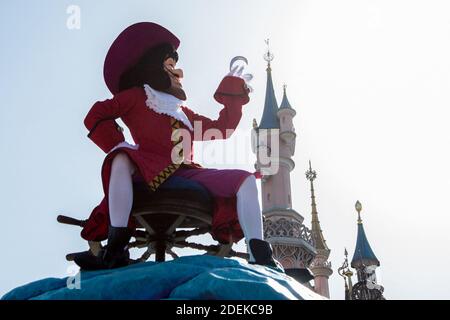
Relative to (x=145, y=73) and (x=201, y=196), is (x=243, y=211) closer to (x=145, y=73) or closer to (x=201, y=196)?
(x=201, y=196)

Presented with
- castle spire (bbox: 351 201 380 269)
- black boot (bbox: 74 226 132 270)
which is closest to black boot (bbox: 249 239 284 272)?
black boot (bbox: 74 226 132 270)

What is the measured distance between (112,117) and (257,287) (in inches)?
75.6

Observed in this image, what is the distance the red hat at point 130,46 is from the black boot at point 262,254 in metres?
1.68

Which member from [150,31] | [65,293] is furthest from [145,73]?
[65,293]

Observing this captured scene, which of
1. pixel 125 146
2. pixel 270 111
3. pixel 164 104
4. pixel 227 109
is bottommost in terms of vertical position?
pixel 125 146

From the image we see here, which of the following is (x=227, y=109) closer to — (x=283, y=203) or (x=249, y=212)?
(x=249, y=212)

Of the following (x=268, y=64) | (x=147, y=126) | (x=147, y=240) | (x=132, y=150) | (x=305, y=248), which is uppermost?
(x=268, y=64)

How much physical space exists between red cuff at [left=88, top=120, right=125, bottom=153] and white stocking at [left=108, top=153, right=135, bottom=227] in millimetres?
284

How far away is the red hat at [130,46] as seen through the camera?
15.0 ft

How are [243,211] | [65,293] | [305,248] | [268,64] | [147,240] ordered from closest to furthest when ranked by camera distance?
[65,293] < [243,211] < [147,240] < [305,248] < [268,64]

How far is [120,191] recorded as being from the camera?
13.0ft

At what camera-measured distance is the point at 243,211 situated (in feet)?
13.1

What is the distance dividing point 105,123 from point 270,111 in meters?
26.2

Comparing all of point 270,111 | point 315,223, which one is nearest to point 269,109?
point 270,111
